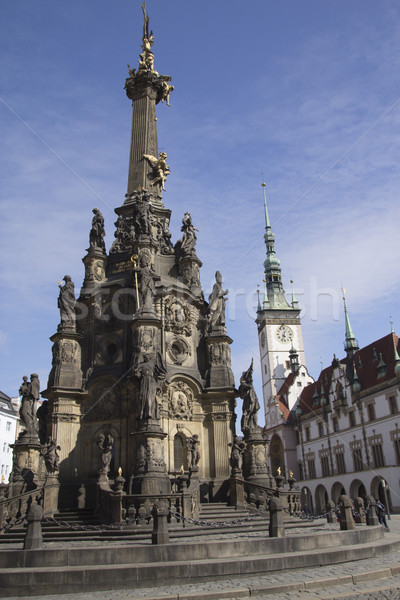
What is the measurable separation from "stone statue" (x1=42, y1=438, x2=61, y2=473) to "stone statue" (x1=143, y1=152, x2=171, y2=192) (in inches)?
607

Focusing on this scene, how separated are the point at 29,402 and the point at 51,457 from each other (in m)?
2.72

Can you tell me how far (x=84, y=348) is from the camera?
24.0 m

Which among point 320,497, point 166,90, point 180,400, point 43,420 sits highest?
point 166,90

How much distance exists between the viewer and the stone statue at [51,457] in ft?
65.7

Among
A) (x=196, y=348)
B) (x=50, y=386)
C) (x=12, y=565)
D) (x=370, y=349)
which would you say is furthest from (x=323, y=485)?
(x=12, y=565)

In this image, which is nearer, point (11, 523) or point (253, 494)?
point (11, 523)

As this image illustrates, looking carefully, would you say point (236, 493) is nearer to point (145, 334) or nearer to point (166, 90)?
point (145, 334)

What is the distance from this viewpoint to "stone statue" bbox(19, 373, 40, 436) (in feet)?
69.6

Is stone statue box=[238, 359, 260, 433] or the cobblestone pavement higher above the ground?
stone statue box=[238, 359, 260, 433]

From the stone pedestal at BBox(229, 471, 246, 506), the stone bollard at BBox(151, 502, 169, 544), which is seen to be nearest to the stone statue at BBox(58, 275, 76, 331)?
the stone pedestal at BBox(229, 471, 246, 506)

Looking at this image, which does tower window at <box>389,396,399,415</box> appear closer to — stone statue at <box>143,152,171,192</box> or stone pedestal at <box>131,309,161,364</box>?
stone statue at <box>143,152,171,192</box>

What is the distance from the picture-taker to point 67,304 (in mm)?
24125

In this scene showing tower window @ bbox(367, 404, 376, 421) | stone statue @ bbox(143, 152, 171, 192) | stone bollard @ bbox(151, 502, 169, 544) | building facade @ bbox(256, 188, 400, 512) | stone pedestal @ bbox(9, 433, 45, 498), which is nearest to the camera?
stone bollard @ bbox(151, 502, 169, 544)

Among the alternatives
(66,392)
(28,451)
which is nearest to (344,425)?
(66,392)
